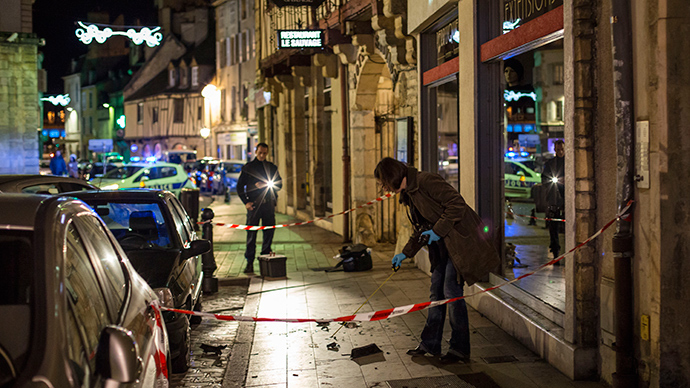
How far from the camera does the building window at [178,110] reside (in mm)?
62250

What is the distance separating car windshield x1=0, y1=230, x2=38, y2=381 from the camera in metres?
2.37

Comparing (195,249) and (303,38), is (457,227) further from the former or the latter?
(303,38)

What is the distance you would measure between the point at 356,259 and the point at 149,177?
469 inches

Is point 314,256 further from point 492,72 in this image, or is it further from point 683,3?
point 683,3

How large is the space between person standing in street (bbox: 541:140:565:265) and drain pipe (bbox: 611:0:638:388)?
17.3ft

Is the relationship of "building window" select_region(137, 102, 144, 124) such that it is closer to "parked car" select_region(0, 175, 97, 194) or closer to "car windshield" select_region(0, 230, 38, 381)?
"parked car" select_region(0, 175, 97, 194)

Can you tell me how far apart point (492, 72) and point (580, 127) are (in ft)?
9.77

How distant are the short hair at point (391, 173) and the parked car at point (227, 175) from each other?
2477 centimetres

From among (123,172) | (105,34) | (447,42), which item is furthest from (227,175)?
(447,42)

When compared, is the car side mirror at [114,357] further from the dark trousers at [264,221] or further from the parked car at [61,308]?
the dark trousers at [264,221]

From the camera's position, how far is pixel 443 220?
5809mm

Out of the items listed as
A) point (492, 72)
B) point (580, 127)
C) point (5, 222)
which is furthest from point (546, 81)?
point (5, 222)

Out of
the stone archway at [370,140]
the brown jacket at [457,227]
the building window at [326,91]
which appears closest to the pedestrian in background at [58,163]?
the building window at [326,91]

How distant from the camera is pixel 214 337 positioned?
7.29 metres
